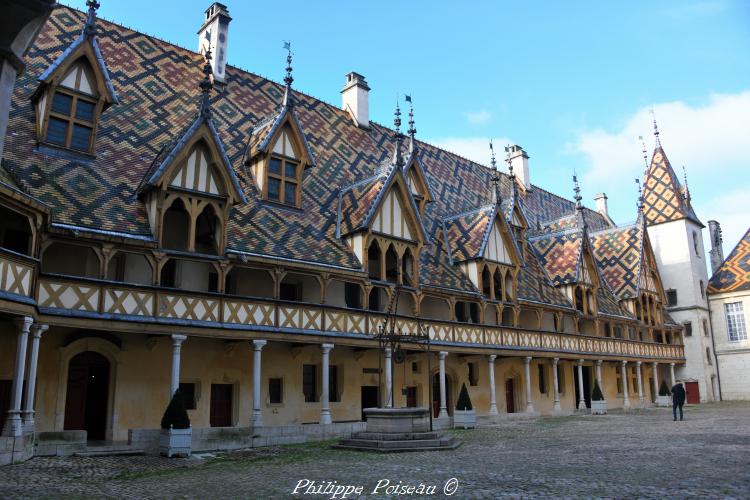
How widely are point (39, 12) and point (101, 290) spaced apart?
1225cm

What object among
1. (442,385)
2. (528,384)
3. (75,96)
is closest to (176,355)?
(75,96)

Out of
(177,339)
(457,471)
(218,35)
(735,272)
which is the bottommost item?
(457,471)

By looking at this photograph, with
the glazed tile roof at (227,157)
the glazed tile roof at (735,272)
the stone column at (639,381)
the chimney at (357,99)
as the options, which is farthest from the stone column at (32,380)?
the glazed tile roof at (735,272)

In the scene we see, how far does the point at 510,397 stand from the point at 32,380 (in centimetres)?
2209

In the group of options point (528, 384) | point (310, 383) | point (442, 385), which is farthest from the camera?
point (528, 384)

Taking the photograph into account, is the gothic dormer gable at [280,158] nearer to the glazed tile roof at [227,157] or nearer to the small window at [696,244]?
the glazed tile roof at [227,157]

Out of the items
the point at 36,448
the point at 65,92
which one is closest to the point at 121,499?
the point at 36,448

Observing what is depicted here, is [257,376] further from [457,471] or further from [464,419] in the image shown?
[457,471]

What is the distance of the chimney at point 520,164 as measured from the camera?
43.7 metres

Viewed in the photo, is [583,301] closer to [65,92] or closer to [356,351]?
[356,351]

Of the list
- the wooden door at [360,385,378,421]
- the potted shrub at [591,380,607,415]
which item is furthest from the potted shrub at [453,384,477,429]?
the potted shrub at [591,380,607,415]

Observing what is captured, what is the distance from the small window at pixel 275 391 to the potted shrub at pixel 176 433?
5.50m

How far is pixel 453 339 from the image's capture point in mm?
25109

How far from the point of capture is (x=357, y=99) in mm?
31984
